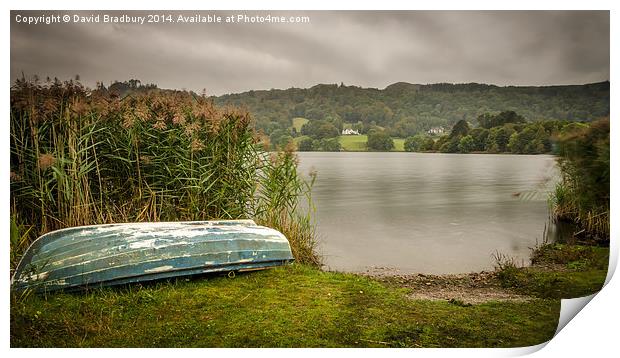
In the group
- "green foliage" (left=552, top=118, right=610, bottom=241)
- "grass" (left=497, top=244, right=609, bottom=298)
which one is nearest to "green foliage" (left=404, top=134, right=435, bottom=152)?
"green foliage" (left=552, top=118, right=610, bottom=241)

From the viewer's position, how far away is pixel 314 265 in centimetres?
626

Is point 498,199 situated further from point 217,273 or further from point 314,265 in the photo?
point 217,273

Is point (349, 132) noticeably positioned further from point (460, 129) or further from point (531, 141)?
point (531, 141)

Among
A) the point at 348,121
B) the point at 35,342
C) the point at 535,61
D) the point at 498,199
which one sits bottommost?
the point at 35,342

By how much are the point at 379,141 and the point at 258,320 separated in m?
2.12

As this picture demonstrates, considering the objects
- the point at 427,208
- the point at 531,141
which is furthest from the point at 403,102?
the point at 427,208

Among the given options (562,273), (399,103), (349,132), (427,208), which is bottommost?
(562,273)

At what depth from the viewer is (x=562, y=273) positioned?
5168mm

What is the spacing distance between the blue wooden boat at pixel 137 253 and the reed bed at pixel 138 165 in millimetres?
289

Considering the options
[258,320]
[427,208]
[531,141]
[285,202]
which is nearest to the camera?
[258,320]

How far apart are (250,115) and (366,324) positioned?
8.56 ft

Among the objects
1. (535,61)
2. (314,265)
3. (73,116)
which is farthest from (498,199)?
(73,116)

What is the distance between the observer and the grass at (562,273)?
15.0 feet

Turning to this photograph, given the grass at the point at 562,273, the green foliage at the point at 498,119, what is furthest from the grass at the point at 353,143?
the grass at the point at 562,273
